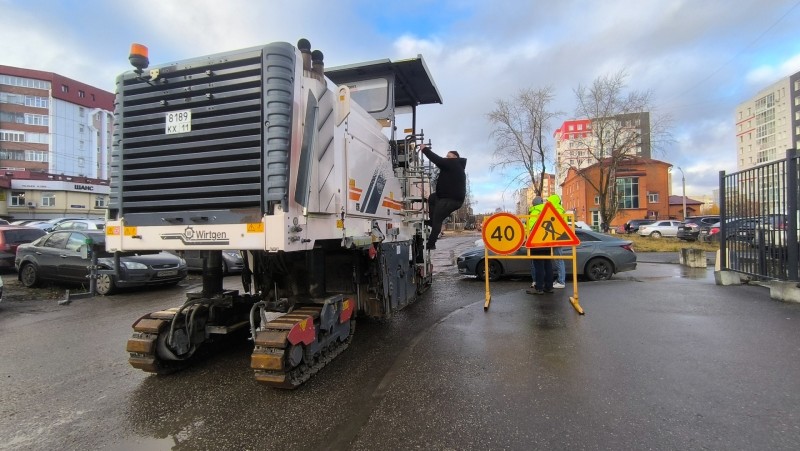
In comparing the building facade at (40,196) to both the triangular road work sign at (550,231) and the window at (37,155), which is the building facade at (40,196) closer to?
the window at (37,155)

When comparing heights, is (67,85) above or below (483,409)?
above

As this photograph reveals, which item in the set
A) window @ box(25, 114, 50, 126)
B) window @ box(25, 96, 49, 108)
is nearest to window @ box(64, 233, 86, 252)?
window @ box(25, 114, 50, 126)

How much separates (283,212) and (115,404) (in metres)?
2.36

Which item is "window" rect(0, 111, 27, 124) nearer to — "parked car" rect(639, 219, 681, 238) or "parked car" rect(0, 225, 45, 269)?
"parked car" rect(0, 225, 45, 269)

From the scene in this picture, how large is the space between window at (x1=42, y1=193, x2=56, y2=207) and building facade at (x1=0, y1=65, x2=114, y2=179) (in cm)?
1654

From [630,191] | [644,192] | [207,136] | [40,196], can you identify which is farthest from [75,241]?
[644,192]

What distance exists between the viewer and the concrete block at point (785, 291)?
6793 mm

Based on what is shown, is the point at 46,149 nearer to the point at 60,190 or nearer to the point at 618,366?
the point at 60,190

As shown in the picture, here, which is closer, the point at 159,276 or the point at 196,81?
the point at 196,81

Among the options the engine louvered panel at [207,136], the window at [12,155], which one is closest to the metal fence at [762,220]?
the engine louvered panel at [207,136]

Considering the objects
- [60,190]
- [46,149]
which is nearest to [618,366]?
[60,190]

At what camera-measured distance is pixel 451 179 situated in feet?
21.6

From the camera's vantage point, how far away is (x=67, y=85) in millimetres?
65250

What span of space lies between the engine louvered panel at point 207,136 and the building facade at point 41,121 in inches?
2873
